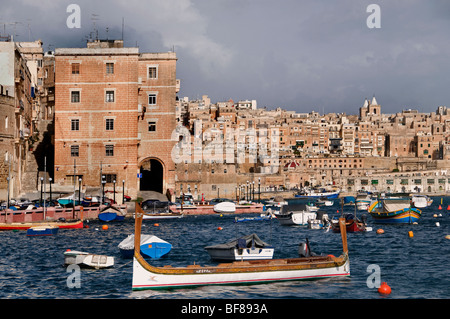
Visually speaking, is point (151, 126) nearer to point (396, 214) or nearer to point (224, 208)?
point (224, 208)

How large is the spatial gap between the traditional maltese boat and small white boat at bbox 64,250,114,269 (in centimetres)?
713

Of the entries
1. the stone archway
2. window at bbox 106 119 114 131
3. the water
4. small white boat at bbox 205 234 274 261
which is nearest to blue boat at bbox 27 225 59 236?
the water

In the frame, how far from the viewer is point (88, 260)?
109 ft

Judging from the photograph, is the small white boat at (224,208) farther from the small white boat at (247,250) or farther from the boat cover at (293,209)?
the small white boat at (247,250)

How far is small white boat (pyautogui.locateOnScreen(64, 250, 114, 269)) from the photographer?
3319cm

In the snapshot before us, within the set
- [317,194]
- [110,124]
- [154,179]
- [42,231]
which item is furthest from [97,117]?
[317,194]

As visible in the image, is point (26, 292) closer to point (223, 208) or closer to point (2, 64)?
point (2, 64)

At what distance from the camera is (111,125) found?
71.8 meters

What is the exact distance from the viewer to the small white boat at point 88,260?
33.2m

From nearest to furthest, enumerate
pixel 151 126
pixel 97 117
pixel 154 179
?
pixel 97 117, pixel 151 126, pixel 154 179

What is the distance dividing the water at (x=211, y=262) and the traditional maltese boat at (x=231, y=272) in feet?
1.16

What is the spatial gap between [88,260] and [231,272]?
31.6 ft

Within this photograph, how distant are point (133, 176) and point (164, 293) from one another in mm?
47222
